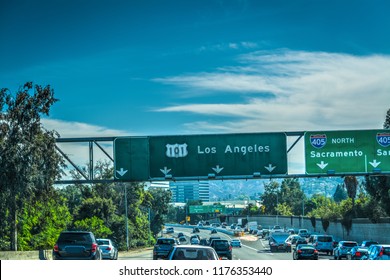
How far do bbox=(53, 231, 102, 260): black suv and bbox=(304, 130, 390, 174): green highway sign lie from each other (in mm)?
17402

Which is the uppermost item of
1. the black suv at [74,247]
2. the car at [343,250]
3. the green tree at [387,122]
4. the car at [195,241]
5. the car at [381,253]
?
the green tree at [387,122]

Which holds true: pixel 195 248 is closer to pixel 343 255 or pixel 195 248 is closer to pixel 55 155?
pixel 55 155

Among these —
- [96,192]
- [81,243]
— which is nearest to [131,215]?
[96,192]

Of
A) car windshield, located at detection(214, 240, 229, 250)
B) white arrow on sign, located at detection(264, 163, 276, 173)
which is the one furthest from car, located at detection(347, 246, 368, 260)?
car windshield, located at detection(214, 240, 229, 250)

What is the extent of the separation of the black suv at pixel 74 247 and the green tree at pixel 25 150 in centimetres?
1433

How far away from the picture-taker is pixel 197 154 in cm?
4131

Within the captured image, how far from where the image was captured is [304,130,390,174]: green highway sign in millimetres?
41781

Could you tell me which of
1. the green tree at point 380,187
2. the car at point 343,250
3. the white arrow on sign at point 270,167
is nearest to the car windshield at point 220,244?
the car at point 343,250

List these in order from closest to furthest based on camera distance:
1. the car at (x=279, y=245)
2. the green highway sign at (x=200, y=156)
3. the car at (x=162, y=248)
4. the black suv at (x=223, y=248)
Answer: the green highway sign at (x=200, y=156) → the car at (x=162, y=248) → the black suv at (x=223, y=248) → the car at (x=279, y=245)

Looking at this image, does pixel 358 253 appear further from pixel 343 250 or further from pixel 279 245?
pixel 279 245

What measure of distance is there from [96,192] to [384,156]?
59048 millimetres

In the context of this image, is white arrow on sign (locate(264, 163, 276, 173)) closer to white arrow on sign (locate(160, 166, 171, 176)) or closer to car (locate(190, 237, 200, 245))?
white arrow on sign (locate(160, 166, 171, 176))

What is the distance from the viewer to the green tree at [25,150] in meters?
41.9

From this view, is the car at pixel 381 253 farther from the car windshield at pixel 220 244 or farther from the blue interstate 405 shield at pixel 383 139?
the car windshield at pixel 220 244
